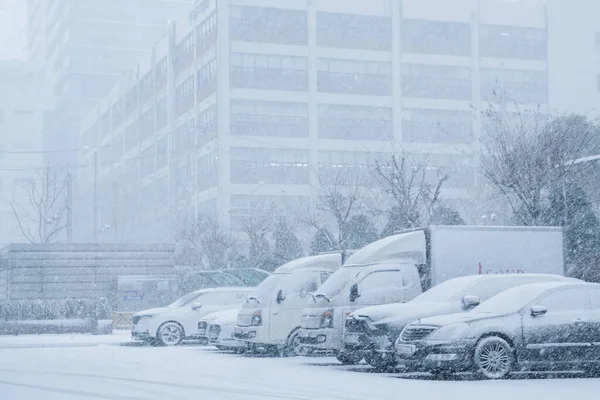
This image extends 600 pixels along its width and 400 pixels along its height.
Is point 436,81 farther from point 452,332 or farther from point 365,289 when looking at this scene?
point 452,332

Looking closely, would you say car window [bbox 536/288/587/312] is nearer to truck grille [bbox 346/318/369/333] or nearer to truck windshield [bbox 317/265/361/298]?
truck grille [bbox 346/318/369/333]

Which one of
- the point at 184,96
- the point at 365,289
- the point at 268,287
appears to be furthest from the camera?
the point at 184,96

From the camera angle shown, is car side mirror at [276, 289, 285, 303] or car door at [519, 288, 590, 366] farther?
car side mirror at [276, 289, 285, 303]

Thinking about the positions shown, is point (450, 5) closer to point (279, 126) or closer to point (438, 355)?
point (279, 126)

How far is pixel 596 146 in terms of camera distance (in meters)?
42.3

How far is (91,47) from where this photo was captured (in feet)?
410

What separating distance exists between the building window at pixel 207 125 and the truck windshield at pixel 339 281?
153 ft

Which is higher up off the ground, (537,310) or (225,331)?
(537,310)

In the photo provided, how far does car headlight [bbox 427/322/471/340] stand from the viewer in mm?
14996

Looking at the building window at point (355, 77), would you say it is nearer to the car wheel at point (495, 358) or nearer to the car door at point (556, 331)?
the car door at point (556, 331)

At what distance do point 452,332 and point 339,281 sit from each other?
4.44 metres

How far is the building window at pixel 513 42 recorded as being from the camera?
7175 centimetres

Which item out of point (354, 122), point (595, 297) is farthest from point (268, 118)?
point (595, 297)

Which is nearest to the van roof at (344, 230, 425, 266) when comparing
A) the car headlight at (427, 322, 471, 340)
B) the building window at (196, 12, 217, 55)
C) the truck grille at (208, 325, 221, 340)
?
the car headlight at (427, 322, 471, 340)
